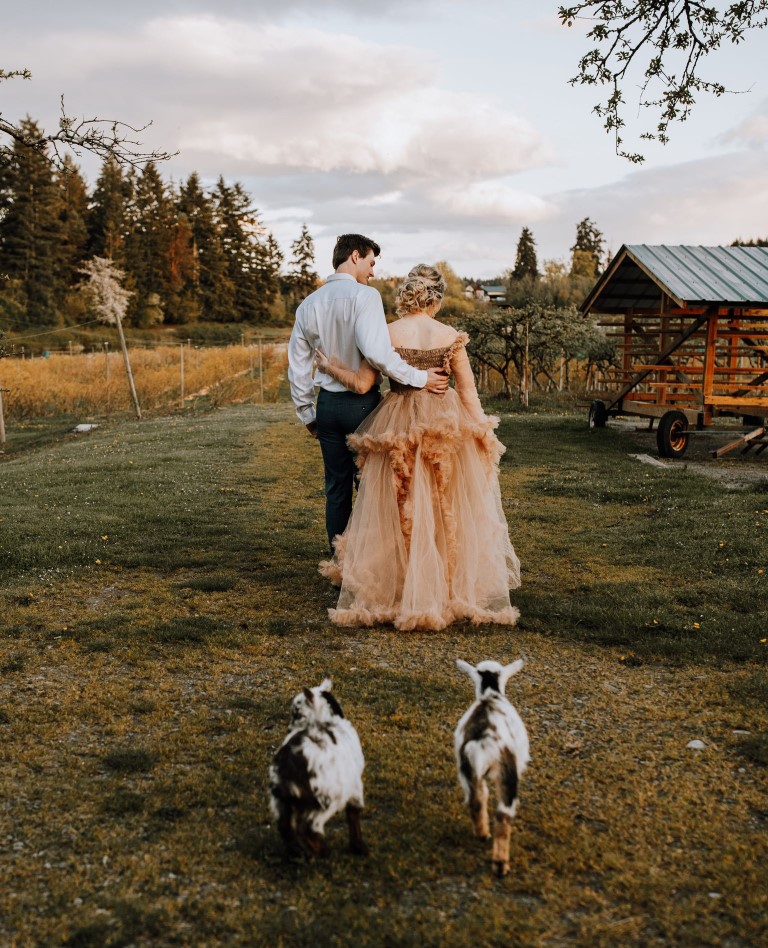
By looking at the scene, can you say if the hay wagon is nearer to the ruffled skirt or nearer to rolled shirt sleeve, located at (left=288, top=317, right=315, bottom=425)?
the ruffled skirt

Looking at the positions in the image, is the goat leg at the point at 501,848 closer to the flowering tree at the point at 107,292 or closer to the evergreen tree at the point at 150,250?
the flowering tree at the point at 107,292

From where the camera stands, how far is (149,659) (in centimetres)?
505

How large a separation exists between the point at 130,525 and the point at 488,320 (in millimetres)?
16258

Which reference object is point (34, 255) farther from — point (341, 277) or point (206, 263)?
point (341, 277)

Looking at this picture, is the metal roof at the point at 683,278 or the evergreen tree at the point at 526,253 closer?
the metal roof at the point at 683,278

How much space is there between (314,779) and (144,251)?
6881 centimetres

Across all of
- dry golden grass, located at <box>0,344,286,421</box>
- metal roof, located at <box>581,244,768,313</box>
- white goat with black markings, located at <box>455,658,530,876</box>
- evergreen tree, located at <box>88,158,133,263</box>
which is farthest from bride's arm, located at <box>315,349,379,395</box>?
evergreen tree, located at <box>88,158,133,263</box>

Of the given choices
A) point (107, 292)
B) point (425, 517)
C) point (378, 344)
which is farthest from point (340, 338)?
point (107, 292)

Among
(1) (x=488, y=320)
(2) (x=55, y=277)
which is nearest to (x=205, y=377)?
(1) (x=488, y=320)

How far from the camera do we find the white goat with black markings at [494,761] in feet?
9.33

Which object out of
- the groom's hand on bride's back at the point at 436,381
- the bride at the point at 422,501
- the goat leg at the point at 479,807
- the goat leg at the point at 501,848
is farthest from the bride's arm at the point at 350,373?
the goat leg at the point at 501,848

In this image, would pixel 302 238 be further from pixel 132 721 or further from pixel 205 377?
pixel 132 721

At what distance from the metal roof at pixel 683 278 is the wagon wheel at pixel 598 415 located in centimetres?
220

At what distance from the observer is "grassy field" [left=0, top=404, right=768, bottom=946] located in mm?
2695
